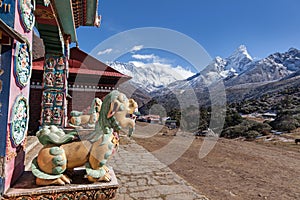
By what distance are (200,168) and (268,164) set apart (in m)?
2.55

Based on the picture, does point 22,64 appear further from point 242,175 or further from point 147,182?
point 242,175

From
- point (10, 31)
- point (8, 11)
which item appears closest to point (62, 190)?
point (10, 31)

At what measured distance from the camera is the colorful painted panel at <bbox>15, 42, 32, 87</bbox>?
6.40ft

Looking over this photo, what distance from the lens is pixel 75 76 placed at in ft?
25.8

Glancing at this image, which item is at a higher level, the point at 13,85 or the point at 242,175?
the point at 13,85

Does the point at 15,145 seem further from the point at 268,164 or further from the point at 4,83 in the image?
the point at 268,164

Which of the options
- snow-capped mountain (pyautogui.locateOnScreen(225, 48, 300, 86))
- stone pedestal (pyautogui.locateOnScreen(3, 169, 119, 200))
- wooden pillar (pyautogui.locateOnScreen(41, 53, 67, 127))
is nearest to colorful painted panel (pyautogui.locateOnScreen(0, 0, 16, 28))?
stone pedestal (pyautogui.locateOnScreen(3, 169, 119, 200))

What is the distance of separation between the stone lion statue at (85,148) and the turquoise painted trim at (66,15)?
2.91 metres

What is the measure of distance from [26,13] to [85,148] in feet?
5.12

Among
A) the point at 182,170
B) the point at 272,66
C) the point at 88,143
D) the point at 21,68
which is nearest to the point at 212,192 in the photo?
the point at 182,170

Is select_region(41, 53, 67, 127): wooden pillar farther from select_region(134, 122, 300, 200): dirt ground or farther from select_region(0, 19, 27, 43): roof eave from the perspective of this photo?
select_region(0, 19, 27, 43): roof eave

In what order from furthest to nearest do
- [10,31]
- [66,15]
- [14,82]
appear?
[66,15] → [14,82] → [10,31]

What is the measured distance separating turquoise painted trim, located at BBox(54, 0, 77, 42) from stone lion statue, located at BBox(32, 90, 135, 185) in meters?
2.91

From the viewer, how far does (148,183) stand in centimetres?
358
